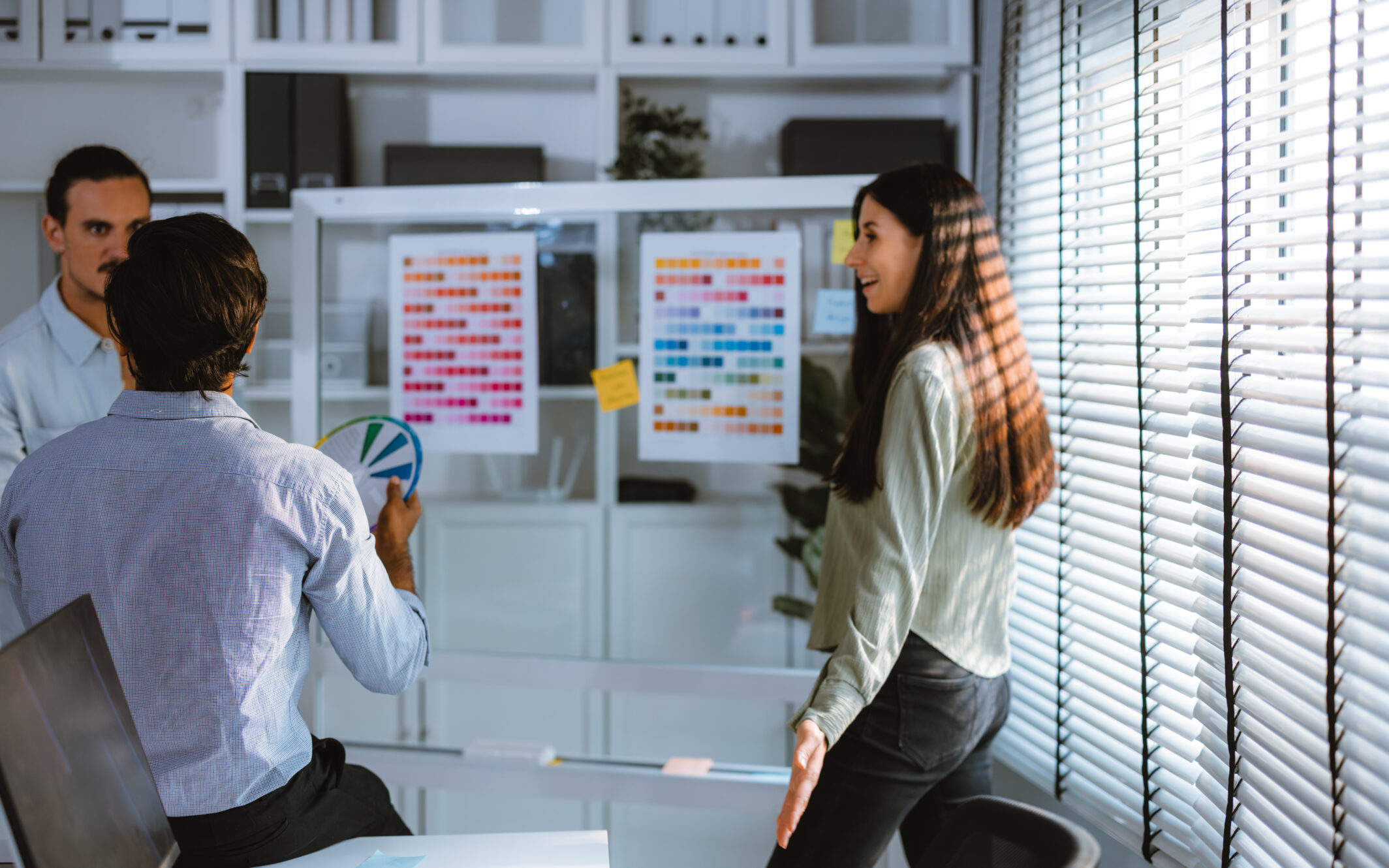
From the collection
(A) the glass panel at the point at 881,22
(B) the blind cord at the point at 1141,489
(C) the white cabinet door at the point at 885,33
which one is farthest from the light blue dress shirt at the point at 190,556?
(A) the glass panel at the point at 881,22

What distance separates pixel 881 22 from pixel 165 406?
2.05m

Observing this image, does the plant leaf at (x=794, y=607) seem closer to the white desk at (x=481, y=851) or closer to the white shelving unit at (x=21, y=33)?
the white desk at (x=481, y=851)

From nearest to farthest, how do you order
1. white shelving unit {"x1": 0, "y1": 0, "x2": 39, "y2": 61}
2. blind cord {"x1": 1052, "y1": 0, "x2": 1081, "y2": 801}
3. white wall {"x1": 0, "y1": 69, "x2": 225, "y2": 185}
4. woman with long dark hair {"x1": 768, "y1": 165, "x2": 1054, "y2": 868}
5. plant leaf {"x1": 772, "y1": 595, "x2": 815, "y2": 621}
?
woman with long dark hair {"x1": 768, "y1": 165, "x2": 1054, "y2": 868} < blind cord {"x1": 1052, "y1": 0, "x2": 1081, "y2": 801} < plant leaf {"x1": 772, "y1": 595, "x2": 815, "y2": 621} < white shelving unit {"x1": 0, "y1": 0, "x2": 39, "y2": 61} < white wall {"x1": 0, "y1": 69, "x2": 225, "y2": 185}

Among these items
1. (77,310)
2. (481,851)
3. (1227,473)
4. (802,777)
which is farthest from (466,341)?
(1227,473)

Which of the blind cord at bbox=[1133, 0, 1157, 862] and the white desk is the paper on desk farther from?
the blind cord at bbox=[1133, 0, 1157, 862]

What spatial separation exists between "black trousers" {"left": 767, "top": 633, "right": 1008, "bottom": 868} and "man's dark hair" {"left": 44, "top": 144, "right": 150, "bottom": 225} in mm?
1775

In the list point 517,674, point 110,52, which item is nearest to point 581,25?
point 110,52

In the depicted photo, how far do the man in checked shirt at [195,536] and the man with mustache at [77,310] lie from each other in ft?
2.76

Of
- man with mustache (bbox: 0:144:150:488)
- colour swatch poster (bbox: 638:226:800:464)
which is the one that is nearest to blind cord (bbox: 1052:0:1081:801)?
colour swatch poster (bbox: 638:226:800:464)

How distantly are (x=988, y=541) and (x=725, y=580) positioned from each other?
2.62ft

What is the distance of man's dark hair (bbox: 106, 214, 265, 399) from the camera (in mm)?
1021

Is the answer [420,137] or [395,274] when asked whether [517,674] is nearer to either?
[395,274]

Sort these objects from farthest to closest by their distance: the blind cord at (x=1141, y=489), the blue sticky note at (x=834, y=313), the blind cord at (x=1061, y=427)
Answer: the blue sticky note at (x=834, y=313) < the blind cord at (x=1061, y=427) < the blind cord at (x=1141, y=489)

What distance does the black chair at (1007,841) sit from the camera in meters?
1.00
